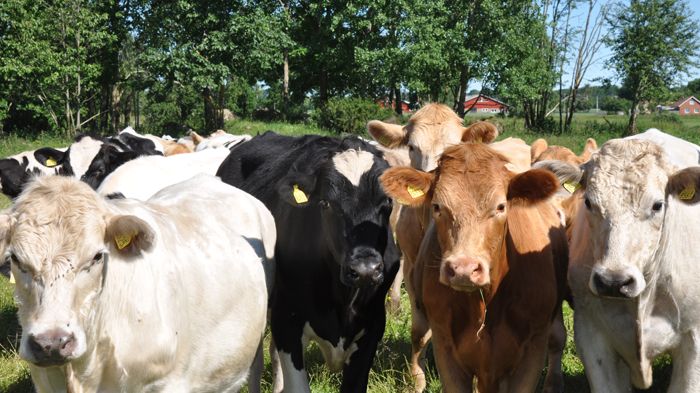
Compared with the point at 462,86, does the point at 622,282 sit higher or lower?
higher

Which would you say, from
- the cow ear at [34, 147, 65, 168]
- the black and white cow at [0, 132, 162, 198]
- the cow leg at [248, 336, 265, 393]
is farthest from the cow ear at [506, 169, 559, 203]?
the cow ear at [34, 147, 65, 168]

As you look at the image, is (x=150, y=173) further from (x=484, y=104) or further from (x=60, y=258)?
(x=484, y=104)

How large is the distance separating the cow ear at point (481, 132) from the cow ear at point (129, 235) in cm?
364

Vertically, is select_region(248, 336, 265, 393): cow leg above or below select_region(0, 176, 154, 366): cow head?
below

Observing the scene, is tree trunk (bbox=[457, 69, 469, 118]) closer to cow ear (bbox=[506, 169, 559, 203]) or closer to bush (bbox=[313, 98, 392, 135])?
bush (bbox=[313, 98, 392, 135])

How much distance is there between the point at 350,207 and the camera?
440 centimetres

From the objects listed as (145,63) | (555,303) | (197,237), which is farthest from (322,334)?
(145,63)

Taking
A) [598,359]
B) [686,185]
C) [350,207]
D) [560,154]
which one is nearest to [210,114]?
[560,154]

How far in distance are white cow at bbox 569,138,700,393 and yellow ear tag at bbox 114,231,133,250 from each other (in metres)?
2.36

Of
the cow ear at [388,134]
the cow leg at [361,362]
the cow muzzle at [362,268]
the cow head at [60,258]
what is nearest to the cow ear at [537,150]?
the cow ear at [388,134]

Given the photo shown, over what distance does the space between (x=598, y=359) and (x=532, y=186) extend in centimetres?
125

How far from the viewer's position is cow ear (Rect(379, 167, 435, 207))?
4.00 m

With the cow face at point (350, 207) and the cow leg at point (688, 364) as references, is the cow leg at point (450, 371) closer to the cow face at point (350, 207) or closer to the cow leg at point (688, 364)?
the cow face at point (350, 207)

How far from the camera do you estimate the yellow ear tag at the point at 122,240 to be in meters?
3.10
